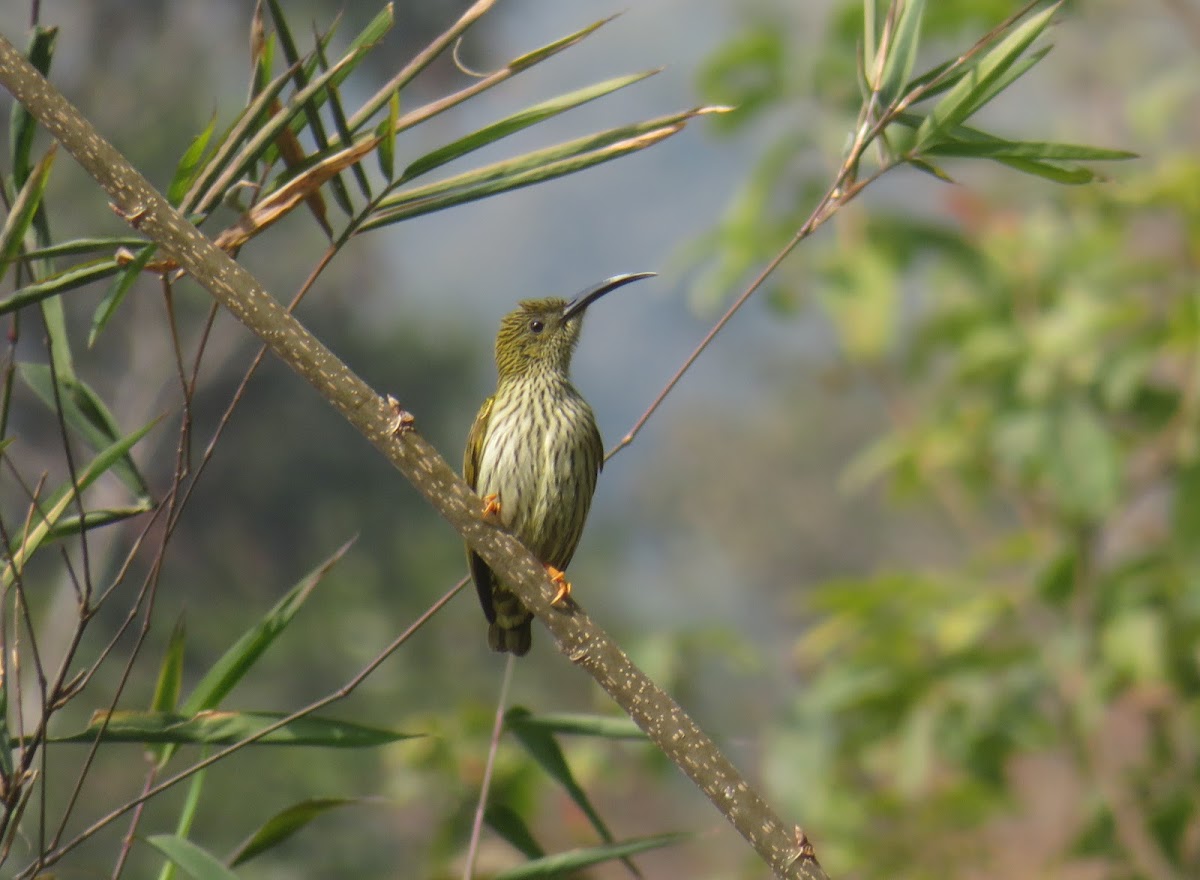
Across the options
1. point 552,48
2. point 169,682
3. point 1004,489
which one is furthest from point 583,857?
point 1004,489

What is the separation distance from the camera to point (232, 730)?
2.22 m

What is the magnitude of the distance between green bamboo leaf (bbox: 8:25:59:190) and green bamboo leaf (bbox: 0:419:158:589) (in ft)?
1.34

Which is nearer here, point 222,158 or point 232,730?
point 222,158

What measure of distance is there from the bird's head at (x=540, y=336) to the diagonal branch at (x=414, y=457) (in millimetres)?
1682

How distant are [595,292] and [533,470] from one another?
1.39 feet

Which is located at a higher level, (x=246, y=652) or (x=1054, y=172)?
(x=1054, y=172)

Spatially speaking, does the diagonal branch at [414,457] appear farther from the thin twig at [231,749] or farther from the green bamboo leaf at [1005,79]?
the green bamboo leaf at [1005,79]

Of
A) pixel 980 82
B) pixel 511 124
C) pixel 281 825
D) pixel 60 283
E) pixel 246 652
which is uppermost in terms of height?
pixel 511 124

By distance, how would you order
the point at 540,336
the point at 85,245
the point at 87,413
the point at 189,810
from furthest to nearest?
the point at 540,336, the point at 189,810, the point at 87,413, the point at 85,245

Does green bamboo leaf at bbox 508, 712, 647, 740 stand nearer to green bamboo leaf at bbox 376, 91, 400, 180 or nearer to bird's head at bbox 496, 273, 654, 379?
green bamboo leaf at bbox 376, 91, 400, 180

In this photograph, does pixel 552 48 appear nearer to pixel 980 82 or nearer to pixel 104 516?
pixel 980 82

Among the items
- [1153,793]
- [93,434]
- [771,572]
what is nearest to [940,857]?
[1153,793]

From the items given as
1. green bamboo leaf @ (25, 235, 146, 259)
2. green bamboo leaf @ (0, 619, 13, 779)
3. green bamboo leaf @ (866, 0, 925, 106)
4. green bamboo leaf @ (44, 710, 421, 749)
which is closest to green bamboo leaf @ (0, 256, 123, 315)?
green bamboo leaf @ (25, 235, 146, 259)

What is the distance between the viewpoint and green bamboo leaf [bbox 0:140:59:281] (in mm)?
1922
